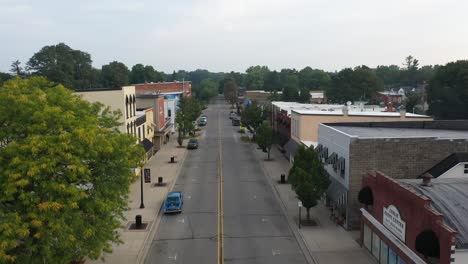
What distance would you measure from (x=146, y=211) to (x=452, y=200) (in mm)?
21849

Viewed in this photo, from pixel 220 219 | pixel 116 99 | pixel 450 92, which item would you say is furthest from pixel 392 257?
pixel 450 92

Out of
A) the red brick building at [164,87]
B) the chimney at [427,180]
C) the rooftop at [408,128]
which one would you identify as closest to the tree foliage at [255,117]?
the rooftop at [408,128]

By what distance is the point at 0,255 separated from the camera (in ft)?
56.1

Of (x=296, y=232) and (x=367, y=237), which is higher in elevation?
(x=367, y=237)

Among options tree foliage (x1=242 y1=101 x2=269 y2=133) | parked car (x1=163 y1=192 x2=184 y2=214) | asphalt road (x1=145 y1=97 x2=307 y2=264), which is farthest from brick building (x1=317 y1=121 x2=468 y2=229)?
tree foliage (x1=242 y1=101 x2=269 y2=133)

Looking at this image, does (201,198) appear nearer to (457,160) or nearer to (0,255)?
(457,160)

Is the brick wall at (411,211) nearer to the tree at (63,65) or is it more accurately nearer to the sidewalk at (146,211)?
the sidewalk at (146,211)

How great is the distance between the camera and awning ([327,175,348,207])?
31.9 m

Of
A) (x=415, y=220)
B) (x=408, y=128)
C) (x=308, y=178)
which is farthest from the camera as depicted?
(x=408, y=128)

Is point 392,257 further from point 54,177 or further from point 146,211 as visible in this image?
point 146,211

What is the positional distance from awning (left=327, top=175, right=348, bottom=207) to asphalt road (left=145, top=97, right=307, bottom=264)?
3.61 metres

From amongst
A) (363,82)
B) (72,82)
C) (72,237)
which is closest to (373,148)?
(72,237)

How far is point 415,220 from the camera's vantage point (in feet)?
67.8

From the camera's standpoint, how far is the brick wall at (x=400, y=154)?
1164 inches
